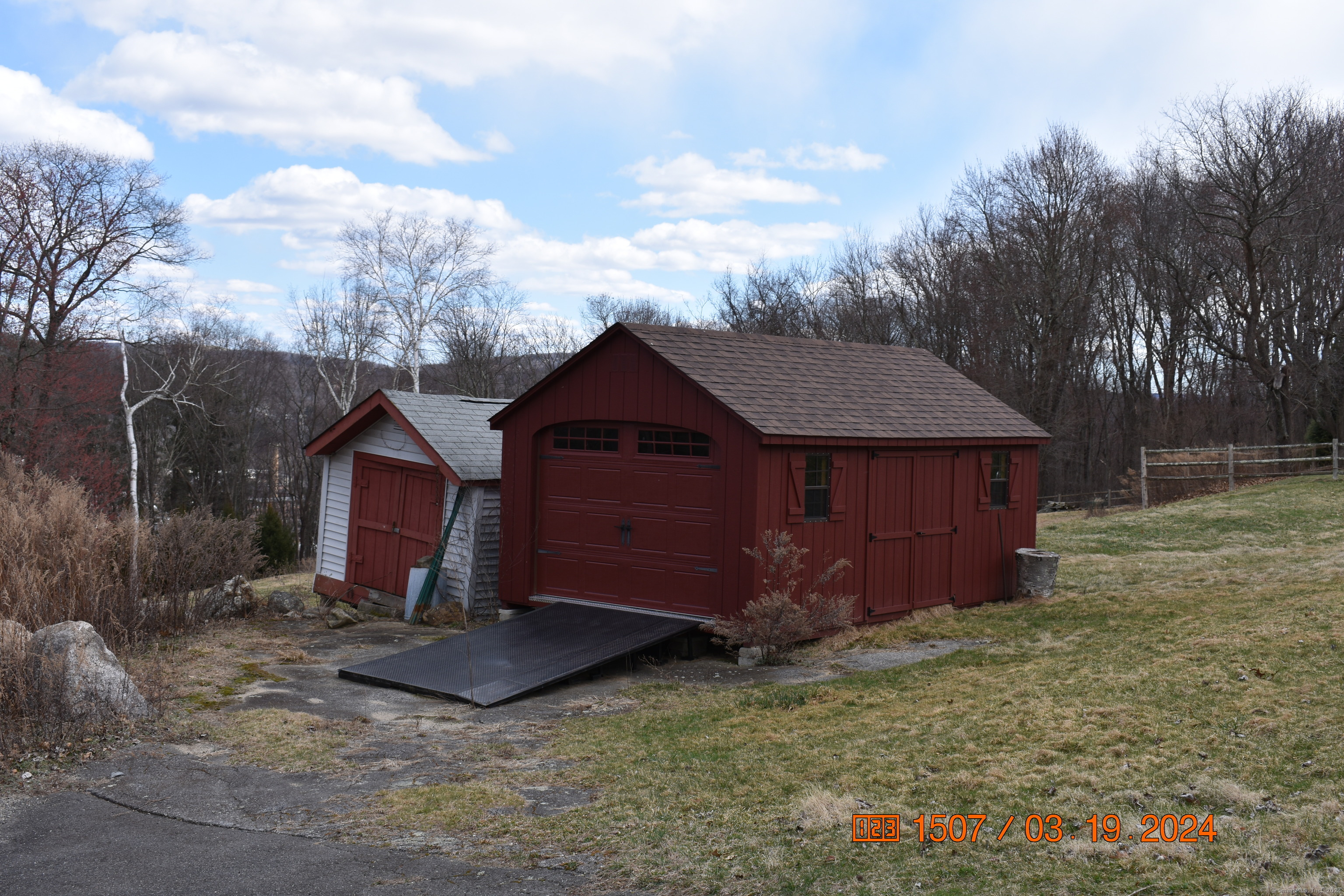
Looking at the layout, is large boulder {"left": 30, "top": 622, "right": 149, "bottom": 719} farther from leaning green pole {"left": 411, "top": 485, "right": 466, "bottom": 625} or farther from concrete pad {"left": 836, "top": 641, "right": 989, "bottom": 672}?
concrete pad {"left": 836, "top": 641, "right": 989, "bottom": 672}

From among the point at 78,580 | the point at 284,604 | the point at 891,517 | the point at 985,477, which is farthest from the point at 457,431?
the point at 985,477

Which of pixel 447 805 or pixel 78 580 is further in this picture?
pixel 78 580

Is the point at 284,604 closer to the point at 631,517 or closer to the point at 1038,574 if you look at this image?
the point at 631,517

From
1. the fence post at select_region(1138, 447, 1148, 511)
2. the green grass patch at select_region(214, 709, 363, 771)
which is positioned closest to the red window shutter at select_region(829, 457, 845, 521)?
the green grass patch at select_region(214, 709, 363, 771)

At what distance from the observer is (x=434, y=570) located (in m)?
14.1

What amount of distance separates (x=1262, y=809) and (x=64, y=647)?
26.6 ft

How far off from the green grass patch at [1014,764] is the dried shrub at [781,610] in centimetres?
98

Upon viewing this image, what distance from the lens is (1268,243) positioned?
93.6 feet

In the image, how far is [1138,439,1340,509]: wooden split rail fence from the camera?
82.2 feet

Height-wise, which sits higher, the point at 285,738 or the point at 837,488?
the point at 837,488

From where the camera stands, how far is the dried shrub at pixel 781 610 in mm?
10281

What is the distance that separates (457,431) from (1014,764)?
10855mm

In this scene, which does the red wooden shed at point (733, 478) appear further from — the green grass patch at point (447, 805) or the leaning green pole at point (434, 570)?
the green grass patch at point (447, 805)

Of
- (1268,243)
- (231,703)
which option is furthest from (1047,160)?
(231,703)
